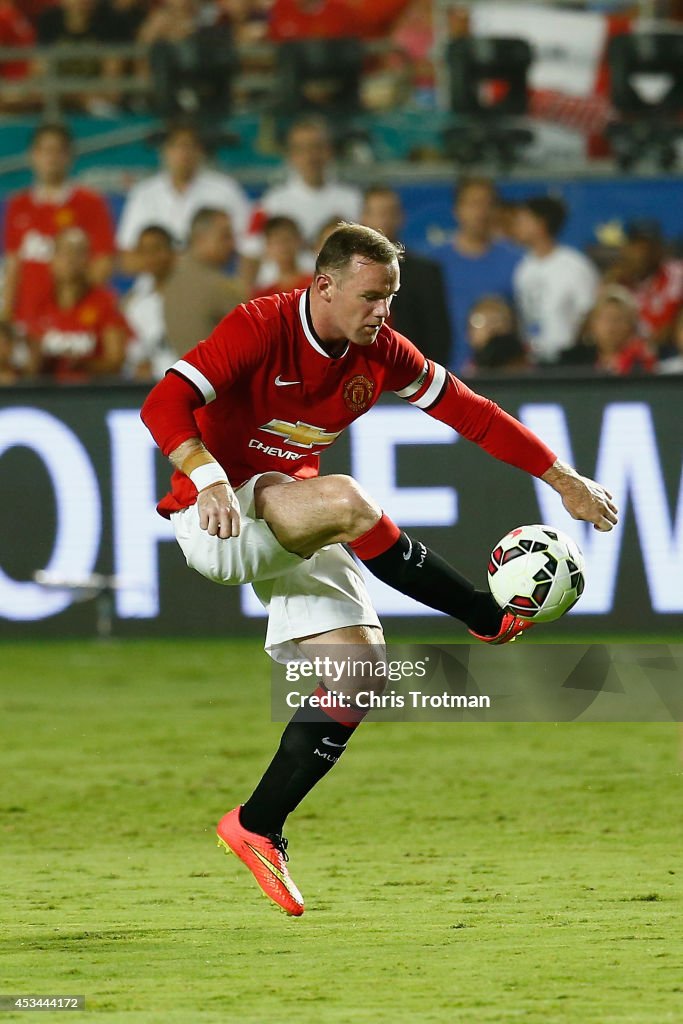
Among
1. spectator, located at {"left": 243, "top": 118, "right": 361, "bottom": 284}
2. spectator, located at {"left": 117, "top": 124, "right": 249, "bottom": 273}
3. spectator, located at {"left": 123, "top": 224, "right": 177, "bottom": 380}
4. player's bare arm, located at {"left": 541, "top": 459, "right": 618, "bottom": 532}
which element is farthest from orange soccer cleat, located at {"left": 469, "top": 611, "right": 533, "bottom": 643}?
spectator, located at {"left": 117, "top": 124, "right": 249, "bottom": 273}

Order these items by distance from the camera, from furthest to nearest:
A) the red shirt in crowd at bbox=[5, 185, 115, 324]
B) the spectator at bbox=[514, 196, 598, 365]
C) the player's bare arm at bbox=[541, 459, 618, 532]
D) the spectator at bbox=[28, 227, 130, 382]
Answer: the red shirt in crowd at bbox=[5, 185, 115, 324], the spectator at bbox=[514, 196, 598, 365], the spectator at bbox=[28, 227, 130, 382], the player's bare arm at bbox=[541, 459, 618, 532]

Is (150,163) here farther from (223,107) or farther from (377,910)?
(377,910)

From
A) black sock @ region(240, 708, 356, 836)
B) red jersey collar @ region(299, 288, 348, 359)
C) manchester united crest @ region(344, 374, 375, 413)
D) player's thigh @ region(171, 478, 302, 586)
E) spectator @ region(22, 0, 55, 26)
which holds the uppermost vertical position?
spectator @ region(22, 0, 55, 26)

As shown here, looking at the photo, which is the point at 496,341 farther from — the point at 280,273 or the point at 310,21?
the point at 310,21

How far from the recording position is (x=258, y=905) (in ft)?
18.5

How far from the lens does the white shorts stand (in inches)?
222

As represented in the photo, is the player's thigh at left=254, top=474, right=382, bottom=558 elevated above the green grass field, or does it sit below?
above

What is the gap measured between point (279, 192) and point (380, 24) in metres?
2.91

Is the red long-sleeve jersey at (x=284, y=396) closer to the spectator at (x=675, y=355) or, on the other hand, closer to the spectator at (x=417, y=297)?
the spectator at (x=417, y=297)

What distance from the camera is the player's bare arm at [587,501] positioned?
5805mm

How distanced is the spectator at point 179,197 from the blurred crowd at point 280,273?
0.05 feet

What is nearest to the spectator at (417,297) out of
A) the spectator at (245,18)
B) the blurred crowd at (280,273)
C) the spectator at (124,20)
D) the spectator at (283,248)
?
the blurred crowd at (280,273)

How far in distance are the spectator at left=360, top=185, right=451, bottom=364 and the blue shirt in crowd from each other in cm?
94

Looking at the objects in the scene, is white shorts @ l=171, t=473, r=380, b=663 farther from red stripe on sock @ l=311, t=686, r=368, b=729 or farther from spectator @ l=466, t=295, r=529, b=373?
spectator @ l=466, t=295, r=529, b=373
